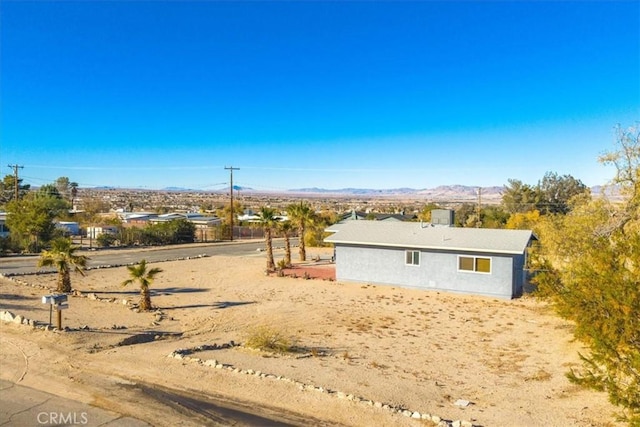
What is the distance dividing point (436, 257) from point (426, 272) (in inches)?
40.1

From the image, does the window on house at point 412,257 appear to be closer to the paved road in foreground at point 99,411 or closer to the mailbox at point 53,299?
the mailbox at point 53,299

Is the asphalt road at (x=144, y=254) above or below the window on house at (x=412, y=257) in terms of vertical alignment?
below

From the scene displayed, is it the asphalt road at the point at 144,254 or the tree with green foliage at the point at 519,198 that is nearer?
the asphalt road at the point at 144,254

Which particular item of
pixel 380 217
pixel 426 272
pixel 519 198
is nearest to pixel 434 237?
pixel 426 272

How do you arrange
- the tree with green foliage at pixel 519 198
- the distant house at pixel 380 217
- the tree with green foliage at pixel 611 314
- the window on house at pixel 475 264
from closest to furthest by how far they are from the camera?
the tree with green foliage at pixel 611 314 → the window on house at pixel 475 264 → the distant house at pixel 380 217 → the tree with green foliage at pixel 519 198

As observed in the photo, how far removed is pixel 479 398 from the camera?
12.0m

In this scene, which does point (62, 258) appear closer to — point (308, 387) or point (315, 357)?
point (315, 357)

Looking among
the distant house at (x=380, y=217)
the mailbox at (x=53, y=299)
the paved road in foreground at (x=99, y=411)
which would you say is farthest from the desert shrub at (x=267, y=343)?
the distant house at (x=380, y=217)

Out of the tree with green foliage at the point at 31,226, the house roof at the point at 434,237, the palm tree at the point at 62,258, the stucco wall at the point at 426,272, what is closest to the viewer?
the palm tree at the point at 62,258

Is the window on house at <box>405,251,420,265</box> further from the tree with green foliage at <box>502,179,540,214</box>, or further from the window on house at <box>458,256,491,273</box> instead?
the tree with green foliage at <box>502,179,540,214</box>

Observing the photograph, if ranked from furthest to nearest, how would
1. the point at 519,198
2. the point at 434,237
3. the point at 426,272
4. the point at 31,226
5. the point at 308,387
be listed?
1. the point at 519,198
2. the point at 31,226
3. the point at 434,237
4. the point at 426,272
5. the point at 308,387

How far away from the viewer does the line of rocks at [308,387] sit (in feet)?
33.7

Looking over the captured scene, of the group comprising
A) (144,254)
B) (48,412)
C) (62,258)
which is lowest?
(144,254)

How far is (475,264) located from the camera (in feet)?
85.3
